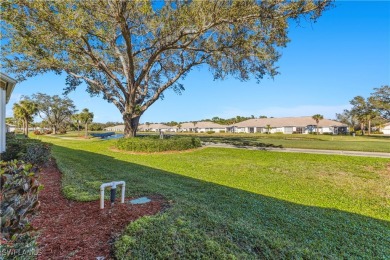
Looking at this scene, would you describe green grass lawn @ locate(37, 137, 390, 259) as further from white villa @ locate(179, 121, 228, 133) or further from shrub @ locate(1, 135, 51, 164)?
white villa @ locate(179, 121, 228, 133)

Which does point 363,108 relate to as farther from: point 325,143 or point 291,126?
point 325,143

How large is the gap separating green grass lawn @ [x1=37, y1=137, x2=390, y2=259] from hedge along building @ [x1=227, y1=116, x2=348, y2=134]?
4385cm

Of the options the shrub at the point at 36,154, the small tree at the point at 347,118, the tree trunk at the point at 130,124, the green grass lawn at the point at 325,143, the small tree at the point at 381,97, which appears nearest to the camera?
the shrub at the point at 36,154

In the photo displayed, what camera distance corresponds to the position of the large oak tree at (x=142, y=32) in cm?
1039

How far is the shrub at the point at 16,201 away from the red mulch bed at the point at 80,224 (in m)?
0.87

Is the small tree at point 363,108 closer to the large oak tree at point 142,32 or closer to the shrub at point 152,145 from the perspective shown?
the large oak tree at point 142,32

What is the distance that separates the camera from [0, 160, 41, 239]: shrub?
168 cm

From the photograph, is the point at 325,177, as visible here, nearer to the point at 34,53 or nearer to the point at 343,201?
the point at 343,201

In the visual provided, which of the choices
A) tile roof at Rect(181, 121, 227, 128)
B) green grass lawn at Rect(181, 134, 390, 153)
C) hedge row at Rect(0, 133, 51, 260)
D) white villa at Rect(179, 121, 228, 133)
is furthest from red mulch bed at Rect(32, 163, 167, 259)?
tile roof at Rect(181, 121, 227, 128)

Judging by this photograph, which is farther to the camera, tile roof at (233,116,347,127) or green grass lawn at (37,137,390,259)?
tile roof at (233,116,347,127)

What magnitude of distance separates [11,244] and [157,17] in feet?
45.4

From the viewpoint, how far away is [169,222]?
3.31 m

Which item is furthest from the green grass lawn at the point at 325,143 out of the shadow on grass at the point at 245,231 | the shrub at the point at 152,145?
the shadow on grass at the point at 245,231

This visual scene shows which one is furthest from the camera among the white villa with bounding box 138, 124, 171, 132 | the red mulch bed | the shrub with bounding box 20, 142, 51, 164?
the white villa with bounding box 138, 124, 171, 132
